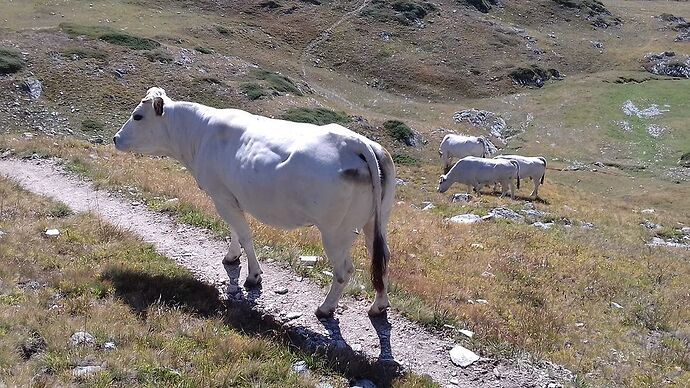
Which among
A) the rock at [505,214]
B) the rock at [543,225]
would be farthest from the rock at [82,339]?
the rock at [505,214]

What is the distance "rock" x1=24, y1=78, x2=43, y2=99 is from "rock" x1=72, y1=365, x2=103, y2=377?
40.4 meters

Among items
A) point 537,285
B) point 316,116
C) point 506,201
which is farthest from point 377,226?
point 316,116

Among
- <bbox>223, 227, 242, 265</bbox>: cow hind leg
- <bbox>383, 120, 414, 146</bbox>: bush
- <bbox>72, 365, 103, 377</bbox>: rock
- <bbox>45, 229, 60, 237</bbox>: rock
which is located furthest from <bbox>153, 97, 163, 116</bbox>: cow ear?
<bbox>383, 120, 414, 146</bbox>: bush

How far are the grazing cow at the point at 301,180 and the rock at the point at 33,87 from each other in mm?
36659

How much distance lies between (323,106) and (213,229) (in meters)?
41.7

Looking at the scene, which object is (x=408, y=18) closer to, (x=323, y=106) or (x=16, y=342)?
(x=323, y=106)

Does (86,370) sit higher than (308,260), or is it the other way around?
(86,370)

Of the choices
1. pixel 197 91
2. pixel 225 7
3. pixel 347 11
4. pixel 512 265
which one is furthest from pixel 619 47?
pixel 512 265

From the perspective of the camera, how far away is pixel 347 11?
87.7 metres

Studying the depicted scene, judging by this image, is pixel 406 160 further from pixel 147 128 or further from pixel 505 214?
pixel 147 128

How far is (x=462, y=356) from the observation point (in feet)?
29.5

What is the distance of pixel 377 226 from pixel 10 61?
4369cm

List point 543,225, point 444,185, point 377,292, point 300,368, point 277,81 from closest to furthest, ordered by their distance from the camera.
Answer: point 300,368, point 377,292, point 543,225, point 444,185, point 277,81

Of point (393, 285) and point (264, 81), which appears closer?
point (393, 285)
